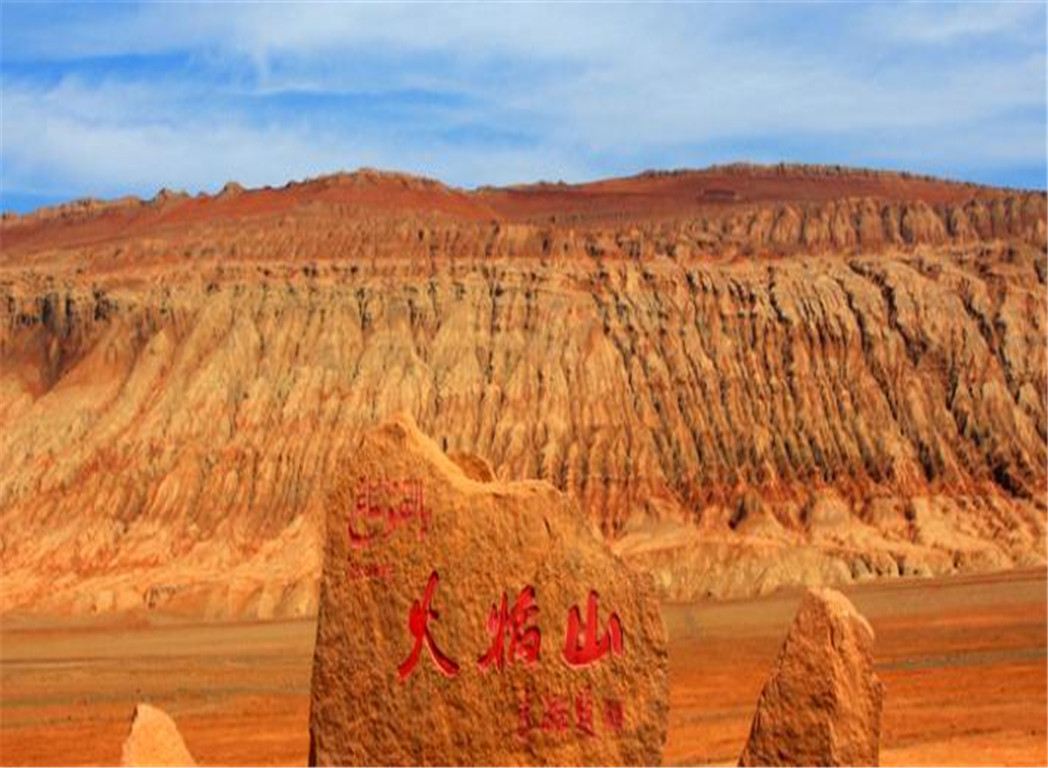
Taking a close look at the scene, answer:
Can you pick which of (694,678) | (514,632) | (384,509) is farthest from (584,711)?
(694,678)

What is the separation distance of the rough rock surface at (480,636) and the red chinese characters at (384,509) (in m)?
0.01

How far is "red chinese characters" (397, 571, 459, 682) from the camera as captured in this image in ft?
40.5

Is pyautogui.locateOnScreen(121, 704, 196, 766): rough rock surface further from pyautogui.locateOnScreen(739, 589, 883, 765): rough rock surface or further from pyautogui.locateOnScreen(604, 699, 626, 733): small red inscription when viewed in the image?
pyautogui.locateOnScreen(739, 589, 883, 765): rough rock surface

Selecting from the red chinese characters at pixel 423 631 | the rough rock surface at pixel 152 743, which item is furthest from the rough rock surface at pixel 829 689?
the rough rock surface at pixel 152 743

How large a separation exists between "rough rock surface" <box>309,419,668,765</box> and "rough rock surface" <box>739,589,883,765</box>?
190 cm

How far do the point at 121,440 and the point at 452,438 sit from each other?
13.2m

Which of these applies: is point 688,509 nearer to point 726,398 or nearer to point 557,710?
point 726,398

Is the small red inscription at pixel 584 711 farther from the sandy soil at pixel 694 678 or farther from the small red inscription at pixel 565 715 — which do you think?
the sandy soil at pixel 694 678

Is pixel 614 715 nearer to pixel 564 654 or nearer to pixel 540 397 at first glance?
pixel 564 654

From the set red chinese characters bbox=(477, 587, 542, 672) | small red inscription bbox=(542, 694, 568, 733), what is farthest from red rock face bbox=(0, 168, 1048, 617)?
small red inscription bbox=(542, 694, 568, 733)

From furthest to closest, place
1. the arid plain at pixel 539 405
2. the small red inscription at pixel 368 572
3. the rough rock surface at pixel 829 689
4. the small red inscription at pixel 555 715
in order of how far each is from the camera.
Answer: the arid plain at pixel 539 405, the rough rock surface at pixel 829 689, the small red inscription at pixel 368 572, the small red inscription at pixel 555 715

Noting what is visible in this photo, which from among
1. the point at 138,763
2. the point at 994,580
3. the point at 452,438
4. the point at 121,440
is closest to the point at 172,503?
the point at 121,440

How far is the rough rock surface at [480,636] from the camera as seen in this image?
1212 centimetres

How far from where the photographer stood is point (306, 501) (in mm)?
65688
